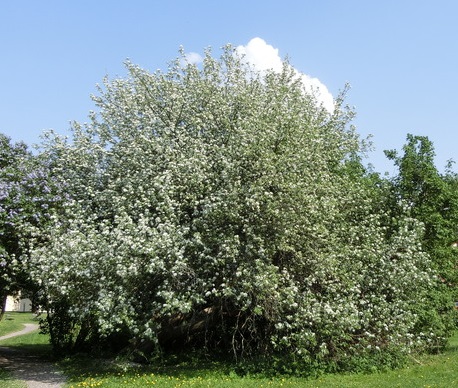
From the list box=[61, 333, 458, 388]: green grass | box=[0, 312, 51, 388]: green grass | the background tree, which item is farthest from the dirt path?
the background tree

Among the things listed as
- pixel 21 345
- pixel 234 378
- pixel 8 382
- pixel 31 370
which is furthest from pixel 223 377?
pixel 21 345

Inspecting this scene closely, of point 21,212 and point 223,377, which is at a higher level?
point 21,212

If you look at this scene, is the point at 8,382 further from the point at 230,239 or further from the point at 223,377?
the point at 230,239

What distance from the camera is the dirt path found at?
14844 mm

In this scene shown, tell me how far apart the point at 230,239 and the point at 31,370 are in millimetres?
9103

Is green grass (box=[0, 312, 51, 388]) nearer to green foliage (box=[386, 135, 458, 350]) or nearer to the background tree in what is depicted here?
the background tree

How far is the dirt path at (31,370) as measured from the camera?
48.7 feet

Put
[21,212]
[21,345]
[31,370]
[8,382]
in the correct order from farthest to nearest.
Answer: [21,345] → [31,370] → [21,212] → [8,382]

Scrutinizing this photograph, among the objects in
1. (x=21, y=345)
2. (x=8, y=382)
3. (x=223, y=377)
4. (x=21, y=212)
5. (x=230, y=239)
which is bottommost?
(x=8, y=382)

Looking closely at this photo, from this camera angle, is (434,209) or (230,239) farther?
(434,209)

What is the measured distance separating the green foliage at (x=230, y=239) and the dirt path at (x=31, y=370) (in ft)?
6.44

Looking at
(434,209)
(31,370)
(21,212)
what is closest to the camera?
(21,212)

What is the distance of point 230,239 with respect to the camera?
1381 centimetres

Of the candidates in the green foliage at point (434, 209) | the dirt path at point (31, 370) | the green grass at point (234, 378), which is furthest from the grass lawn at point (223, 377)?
the green foliage at point (434, 209)
